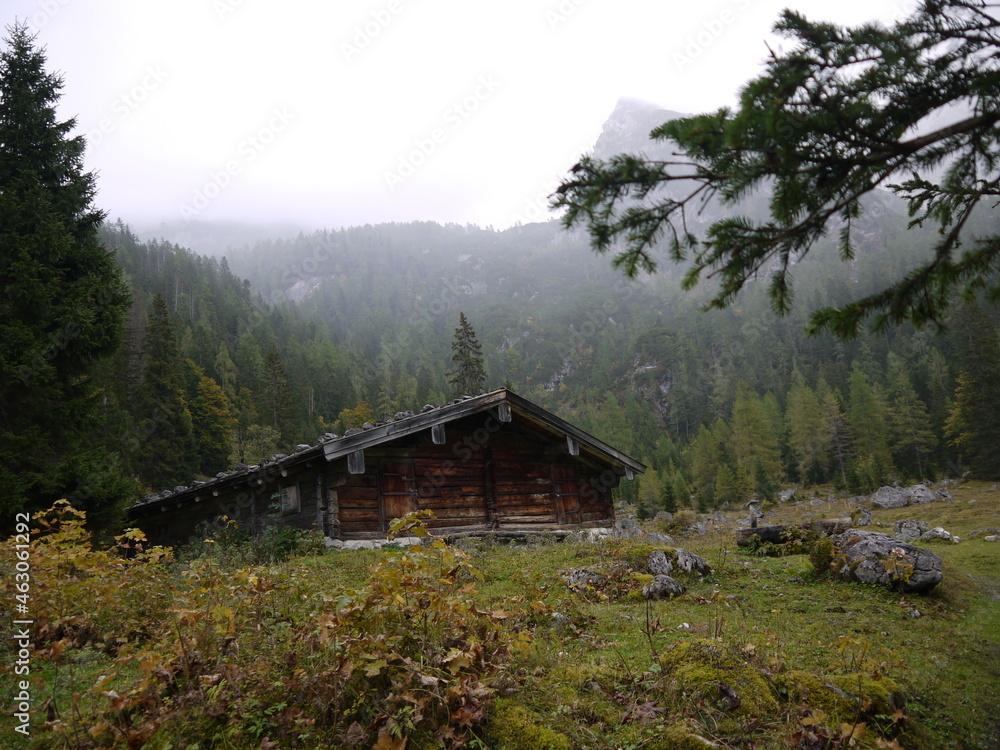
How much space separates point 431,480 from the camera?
1616cm

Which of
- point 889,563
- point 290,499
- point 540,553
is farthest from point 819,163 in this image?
point 290,499

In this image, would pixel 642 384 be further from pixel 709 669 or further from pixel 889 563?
pixel 709 669

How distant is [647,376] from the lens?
461ft

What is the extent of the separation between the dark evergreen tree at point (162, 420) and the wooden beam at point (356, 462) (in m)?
37.0

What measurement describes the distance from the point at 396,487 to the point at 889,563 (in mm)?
11355

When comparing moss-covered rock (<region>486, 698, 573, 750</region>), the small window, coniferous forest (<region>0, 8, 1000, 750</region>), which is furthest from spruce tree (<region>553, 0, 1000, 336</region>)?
the small window

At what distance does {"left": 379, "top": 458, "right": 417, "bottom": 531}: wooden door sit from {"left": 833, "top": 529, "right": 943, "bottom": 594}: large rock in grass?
1001cm

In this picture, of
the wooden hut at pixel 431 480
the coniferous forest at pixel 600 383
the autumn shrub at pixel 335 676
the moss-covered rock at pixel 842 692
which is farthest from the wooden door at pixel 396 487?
the moss-covered rock at pixel 842 692

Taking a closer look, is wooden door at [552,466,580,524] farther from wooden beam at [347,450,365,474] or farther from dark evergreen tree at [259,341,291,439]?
dark evergreen tree at [259,341,291,439]

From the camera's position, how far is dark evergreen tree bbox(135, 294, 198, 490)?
4384cm

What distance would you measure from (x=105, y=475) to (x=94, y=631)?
10.3m

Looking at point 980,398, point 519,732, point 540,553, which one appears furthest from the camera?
point 980,398

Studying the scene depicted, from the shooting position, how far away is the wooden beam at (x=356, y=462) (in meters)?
13.4

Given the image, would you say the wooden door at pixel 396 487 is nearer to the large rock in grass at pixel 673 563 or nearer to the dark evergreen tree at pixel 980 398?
the large rock in grass at pixel 673 563
